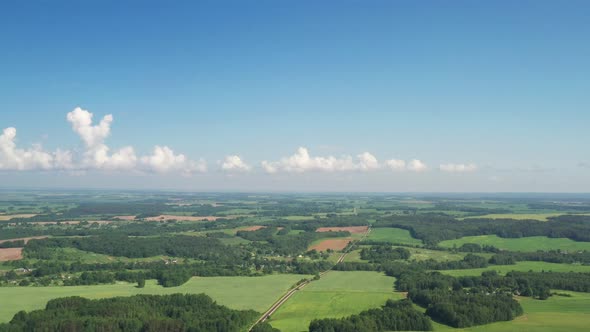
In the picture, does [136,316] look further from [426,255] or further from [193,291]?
[426,255]

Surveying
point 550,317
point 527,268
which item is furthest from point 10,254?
point 527,268

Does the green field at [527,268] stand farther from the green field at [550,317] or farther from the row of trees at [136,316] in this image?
the row of trees at [136,316]

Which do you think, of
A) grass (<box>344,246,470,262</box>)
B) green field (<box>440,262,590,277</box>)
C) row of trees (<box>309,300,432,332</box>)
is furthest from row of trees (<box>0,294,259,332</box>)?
grass (<box>344,246,470,262</box>)

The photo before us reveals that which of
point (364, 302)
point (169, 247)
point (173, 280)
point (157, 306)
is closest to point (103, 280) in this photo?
point (173, 280)

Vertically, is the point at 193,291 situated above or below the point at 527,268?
below

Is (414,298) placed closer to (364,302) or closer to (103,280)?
(364,302)

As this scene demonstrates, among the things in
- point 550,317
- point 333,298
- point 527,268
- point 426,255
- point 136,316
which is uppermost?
point 136,316
